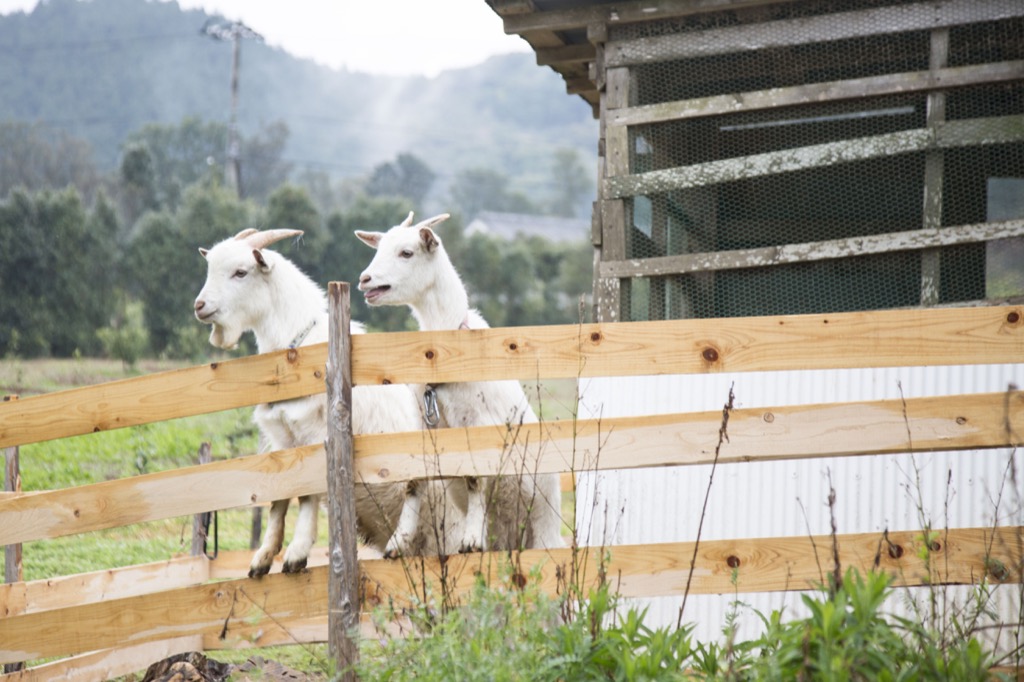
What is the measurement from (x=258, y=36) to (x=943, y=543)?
3492 cm

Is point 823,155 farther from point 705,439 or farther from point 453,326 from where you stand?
point 705,439

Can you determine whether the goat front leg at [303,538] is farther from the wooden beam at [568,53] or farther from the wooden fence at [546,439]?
the wooden beam at [568,53]

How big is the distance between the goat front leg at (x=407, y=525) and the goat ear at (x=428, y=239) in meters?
1.28

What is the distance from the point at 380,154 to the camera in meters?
114

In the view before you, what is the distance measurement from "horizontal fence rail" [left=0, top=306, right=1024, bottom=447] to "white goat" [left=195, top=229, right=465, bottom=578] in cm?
62

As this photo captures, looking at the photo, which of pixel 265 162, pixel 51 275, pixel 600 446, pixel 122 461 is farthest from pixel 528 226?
pixel 600 446

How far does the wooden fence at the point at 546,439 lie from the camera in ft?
12.1

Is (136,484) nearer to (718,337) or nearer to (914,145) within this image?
(718,337)

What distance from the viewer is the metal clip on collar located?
15.0 feet

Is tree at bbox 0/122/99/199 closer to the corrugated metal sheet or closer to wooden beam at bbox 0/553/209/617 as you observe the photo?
wooden beam at bbox 0/553/209/617

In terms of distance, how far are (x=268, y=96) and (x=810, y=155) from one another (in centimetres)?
11187

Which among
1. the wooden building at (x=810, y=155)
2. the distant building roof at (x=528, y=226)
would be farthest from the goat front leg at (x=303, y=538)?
the distant building roof at (x=528, y=226)

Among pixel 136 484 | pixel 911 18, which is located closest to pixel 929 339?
pixel 911 18

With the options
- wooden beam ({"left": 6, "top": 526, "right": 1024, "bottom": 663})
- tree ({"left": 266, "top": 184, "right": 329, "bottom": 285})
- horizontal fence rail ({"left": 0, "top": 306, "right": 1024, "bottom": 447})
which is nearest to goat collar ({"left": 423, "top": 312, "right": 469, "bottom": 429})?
horizontal fence rail ({"left": 0, "top": 306, "right": 1024, "bottom": 447})
